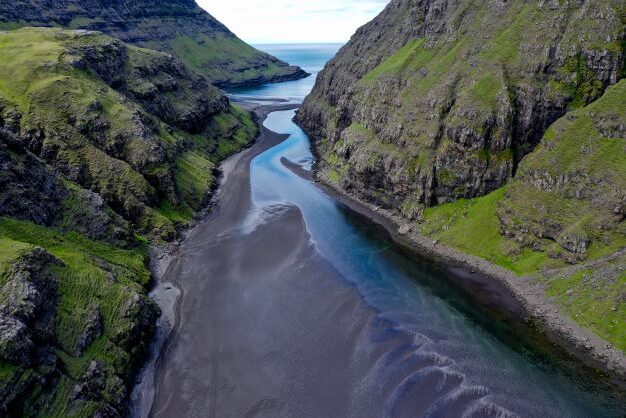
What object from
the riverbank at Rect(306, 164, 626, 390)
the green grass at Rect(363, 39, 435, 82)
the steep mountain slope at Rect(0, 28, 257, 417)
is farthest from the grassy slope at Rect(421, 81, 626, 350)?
the steep mountain slope at Rect(0, 28, 257, 417)

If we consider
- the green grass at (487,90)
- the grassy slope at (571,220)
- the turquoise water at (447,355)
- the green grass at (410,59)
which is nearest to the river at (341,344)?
the turquoise water at (447,355)

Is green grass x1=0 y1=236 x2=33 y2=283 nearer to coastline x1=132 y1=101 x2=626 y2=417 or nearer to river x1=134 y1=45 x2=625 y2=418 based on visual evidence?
coastline x1=132 y1=101 x2=626 y2=417

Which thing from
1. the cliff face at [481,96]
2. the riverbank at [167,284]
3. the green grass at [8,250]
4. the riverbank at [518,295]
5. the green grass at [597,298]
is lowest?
the riverbank at [167,284]

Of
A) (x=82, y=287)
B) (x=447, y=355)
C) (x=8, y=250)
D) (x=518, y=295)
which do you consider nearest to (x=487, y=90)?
(x=518, y=295)

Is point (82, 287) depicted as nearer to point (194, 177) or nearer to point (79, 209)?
point (79, 209)

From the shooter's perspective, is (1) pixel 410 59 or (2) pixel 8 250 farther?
(1) pixel 410 59

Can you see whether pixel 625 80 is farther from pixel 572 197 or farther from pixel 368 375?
pixel 368 375

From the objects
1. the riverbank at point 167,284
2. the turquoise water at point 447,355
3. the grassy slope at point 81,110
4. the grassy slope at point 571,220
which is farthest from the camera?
the grassy slope at point 81,110

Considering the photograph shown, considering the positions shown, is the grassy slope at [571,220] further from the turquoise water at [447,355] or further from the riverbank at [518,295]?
the turquoise water at [447,355]
